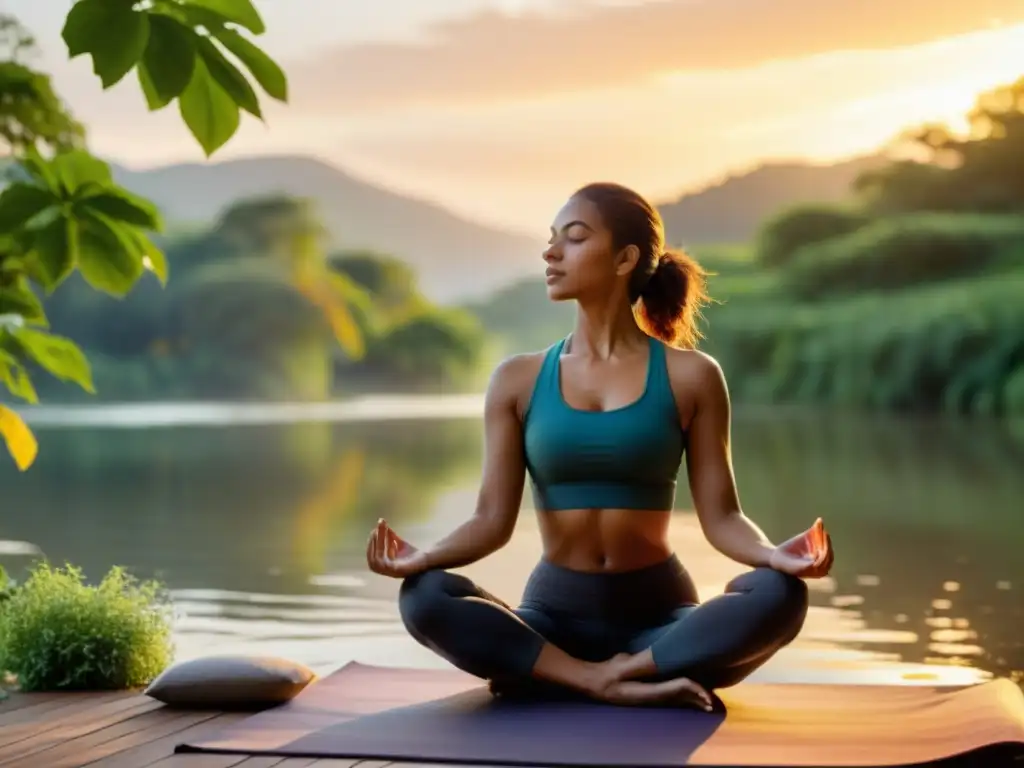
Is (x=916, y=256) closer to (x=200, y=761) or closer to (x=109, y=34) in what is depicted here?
(x=200, y=761)

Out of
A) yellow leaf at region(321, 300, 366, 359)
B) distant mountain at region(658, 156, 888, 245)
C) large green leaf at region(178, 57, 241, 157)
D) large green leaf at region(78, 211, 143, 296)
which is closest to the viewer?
large green leaf at region(178, 57, 241, 157)

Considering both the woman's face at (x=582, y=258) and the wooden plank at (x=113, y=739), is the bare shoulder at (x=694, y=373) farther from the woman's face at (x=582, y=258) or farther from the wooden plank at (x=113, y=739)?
the wooden plank at (x=113, y=739)

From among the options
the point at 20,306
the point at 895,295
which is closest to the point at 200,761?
the point at 20,306

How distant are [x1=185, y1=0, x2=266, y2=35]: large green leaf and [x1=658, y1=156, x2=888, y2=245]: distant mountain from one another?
85.6 ft

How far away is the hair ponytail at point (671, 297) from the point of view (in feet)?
7.73

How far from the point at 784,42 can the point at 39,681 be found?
27.6 m

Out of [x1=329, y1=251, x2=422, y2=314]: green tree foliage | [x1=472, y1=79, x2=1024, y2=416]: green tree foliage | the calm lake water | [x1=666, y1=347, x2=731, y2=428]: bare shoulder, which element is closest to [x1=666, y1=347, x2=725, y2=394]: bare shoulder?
[x1=666, y1=347, x2=731, y2=428]: bare shoulder

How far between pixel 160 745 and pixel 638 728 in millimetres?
610

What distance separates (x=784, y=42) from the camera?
93.9 feet

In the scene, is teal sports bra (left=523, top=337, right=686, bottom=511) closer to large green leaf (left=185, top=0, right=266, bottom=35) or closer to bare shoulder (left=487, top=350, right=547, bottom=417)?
bare shoulder (left=487, top=350, right=547, bottom=417)

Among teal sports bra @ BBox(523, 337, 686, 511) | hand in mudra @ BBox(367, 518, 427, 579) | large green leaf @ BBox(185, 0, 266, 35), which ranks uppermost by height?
large green leaf @ BBox(185, 0, 266, 35)

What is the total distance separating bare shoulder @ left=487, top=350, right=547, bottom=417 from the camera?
2309mm

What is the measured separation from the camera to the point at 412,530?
6785 millimetres

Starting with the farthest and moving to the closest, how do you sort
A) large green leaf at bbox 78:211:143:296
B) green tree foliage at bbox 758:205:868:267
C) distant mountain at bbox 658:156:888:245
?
distant mountain at bbox 658:156:888:245, green tree foliage at bbox 758:205:868:267, large green leaf at bbox 78:211:143:296
